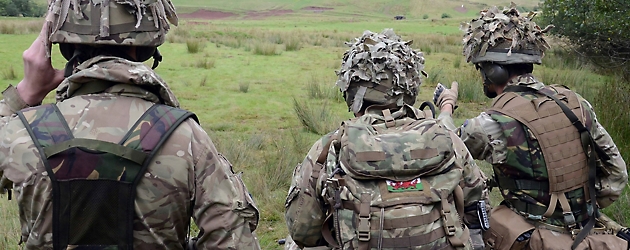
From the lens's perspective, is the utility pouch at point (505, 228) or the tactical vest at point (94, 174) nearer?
the tactical vest at point (94, 174)

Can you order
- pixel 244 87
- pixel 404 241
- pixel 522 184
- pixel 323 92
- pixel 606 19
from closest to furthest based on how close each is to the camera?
pixel 404 241 < pixel 522 184 < pixel 606 19 < pixel 323 92 < pixel 244 87

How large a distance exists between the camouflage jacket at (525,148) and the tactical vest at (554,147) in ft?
0.08

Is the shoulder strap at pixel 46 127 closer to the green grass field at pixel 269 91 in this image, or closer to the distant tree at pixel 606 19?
the green grass field at pixel 269 91

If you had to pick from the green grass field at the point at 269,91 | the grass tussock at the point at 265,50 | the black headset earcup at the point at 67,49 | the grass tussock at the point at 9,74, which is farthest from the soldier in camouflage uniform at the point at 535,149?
the grass tussock at the point at 265,50

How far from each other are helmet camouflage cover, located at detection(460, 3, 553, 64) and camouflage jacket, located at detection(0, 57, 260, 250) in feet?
6.76

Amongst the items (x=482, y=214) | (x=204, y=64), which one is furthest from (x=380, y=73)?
(x=204, y=64)

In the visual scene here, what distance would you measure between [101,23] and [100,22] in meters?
0.01

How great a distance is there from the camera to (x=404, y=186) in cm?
220

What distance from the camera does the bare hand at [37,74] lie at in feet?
6.78

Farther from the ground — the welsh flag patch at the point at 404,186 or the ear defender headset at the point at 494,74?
the ear defender headset at the point at 494,74

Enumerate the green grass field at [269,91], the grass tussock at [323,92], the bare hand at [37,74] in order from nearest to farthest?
the bare hand at [37,74] < the green grass field at [269,91] < the grass tussock at [323,92]

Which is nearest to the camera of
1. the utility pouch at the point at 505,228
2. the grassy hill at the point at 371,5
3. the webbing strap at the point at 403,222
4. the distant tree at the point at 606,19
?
the webbing strap at the point at 403,222

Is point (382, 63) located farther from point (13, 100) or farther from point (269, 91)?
point (269, 91)

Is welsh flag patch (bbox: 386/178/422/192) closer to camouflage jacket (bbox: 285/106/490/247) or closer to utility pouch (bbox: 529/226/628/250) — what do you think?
camouflage jacket (bbox: 285/106/490/247)
